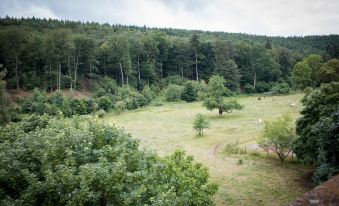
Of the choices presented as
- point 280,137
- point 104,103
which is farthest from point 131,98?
point 280,137

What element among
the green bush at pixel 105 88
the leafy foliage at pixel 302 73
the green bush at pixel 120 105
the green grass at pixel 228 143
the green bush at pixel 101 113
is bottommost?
the green grass at pixel 228 143

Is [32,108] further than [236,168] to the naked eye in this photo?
Yes

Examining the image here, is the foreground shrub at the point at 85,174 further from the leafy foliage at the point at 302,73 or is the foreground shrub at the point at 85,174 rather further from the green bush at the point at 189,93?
the leafy foliage at the point at 302,73

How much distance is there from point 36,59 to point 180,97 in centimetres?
4265

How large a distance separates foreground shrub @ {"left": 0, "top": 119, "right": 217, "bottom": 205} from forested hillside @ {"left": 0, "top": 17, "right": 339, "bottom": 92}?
73.1m

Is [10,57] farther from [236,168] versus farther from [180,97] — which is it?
[236,168]

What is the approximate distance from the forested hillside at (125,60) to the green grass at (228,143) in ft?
85.9

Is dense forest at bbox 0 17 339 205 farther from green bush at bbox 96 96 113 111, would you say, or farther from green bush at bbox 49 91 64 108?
green bush at bbox 49 91 64 108

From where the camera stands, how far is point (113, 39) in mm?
102750

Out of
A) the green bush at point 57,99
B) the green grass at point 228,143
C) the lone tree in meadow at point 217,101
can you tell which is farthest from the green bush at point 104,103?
the lone tree in meadow at point 217,101

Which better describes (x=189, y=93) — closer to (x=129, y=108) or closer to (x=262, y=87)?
(x=129, y=108)

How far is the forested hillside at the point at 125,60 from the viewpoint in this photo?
86.9 metres

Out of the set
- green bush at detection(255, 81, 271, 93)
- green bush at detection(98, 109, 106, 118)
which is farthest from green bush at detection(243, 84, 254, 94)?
green bush at detection(98, 109, 106, 118)

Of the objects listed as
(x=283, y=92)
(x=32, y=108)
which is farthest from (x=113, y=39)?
(x=283, y=92)
